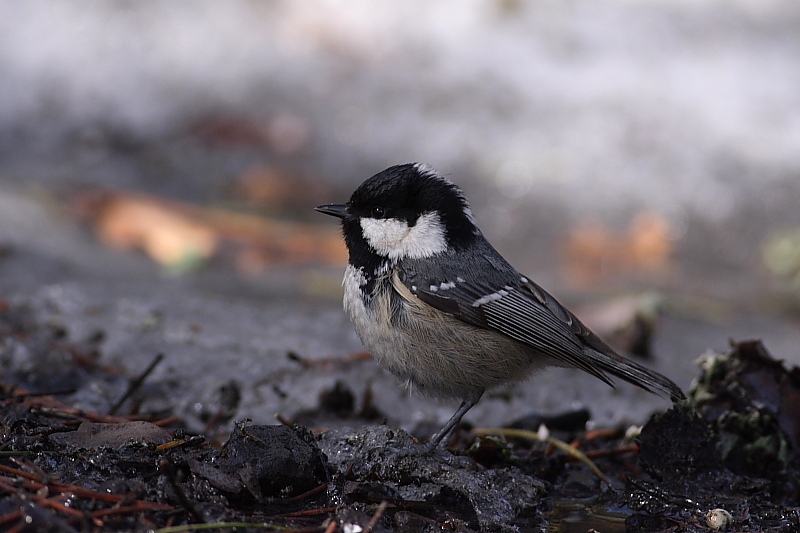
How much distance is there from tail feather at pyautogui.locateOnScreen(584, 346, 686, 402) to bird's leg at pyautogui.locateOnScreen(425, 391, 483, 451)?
47 cm

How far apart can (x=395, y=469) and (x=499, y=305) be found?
0.82 meters

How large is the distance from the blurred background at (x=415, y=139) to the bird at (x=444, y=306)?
2.03m

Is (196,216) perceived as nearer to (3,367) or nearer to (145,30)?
(3,367)

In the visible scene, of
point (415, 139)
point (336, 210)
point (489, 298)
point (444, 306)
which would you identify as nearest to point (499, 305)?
point (489, 298)

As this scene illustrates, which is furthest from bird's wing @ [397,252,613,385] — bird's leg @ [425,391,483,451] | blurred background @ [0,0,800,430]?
blurred background @ [0,0,800,430]

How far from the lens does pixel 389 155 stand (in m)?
8.56

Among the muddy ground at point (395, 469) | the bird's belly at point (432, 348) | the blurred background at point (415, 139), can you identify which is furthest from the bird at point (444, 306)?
the blurred background at point (415, 139)

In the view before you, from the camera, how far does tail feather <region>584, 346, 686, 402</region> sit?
3146 millimetres

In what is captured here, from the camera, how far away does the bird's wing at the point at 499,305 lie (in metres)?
3.24

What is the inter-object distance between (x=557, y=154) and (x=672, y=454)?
5.66m

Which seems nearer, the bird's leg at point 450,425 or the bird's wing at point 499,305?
the bird's leg at point 450,425

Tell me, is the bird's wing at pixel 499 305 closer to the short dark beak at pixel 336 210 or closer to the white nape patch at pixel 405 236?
the white nape patch at pixel 405 236

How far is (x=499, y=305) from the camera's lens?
335 cm

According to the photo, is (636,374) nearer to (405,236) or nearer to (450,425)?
(450,425)
